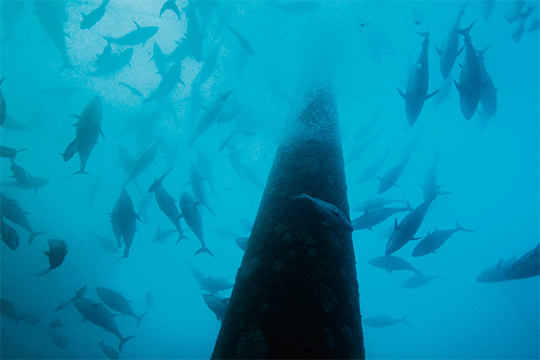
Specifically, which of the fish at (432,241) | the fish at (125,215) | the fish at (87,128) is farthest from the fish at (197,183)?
the fish at (432,241)

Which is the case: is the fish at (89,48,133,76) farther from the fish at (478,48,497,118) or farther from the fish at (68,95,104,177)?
the fish at (478,48,497,118)

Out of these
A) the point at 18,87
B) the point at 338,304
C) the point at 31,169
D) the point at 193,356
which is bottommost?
the point at 193,356

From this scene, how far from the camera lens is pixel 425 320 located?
3425cm

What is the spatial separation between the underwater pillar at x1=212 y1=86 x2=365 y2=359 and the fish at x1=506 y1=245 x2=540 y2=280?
3.24 m

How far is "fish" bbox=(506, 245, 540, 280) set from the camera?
10.2 ft

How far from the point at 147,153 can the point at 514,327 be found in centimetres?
4800

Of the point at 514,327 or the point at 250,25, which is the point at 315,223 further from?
the point at 514,327

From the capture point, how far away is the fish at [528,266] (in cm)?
312

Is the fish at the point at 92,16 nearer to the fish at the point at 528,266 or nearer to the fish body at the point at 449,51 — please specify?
the fish body at the point at 449,51

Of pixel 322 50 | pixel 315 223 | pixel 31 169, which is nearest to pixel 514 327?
pixel 322 50

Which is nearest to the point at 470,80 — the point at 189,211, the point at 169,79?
the point at 189,211

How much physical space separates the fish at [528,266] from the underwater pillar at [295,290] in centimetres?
324

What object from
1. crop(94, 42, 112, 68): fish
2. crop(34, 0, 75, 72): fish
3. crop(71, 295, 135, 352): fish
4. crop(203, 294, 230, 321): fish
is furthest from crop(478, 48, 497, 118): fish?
crop(34, 0, 75, 72): fish

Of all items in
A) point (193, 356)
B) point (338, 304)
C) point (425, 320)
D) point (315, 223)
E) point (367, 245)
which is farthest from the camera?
point (425, 320)
